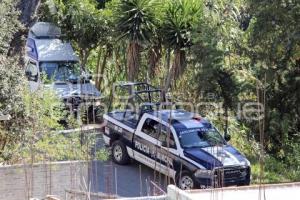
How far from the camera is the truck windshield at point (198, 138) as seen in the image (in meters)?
10.9

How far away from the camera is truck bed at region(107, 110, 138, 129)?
481 inches

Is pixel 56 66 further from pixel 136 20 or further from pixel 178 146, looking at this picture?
pixel 178 146

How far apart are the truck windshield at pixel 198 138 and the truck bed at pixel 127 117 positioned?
4.55 feet

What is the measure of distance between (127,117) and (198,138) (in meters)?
2.03

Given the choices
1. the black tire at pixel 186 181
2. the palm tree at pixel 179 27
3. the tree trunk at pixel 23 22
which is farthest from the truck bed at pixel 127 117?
the palm tree at pixel 179 27

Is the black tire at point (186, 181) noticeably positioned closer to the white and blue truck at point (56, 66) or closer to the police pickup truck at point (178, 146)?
the police pickup truck at point (178, 146)

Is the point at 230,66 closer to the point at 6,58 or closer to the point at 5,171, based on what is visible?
the point at 6,58

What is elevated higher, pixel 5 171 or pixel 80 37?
pixel 80 37

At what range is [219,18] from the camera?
583 inches

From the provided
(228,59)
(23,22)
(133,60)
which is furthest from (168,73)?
(23,22)

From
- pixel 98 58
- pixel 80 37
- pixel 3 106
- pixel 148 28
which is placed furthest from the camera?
pixel 98 58

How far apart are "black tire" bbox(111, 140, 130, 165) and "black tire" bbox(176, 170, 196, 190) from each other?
6.34 feet

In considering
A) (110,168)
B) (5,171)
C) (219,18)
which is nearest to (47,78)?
(219,18)

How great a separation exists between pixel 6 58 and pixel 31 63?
6916mm
